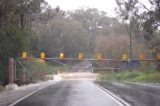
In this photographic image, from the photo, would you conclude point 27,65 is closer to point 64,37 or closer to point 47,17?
point 47,17

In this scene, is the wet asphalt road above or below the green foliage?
below

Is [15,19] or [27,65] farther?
[27,65]

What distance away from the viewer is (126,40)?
74.6 m

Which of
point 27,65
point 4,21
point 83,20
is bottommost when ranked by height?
point 27,65

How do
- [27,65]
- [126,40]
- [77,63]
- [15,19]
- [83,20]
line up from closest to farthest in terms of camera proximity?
A: [15,19], [27,65], [126,40], [77,63], [83,20]

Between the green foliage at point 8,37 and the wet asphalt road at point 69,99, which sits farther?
the green foliage at point 8,37

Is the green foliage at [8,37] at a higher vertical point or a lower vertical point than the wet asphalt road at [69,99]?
higher

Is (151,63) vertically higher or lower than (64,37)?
lower

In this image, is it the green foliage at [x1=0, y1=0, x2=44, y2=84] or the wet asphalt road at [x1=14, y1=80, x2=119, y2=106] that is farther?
the green foliage at [x1=0, y1=0, x2=44, y2=84]

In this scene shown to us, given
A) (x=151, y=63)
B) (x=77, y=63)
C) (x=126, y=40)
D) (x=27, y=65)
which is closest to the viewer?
(x=27, y=65)

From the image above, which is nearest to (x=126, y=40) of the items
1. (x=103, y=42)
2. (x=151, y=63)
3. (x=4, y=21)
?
(x=103, y=42)

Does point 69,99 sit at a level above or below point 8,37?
below

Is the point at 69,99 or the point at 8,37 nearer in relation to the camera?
the point at 69,99

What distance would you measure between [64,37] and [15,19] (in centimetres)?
6266
